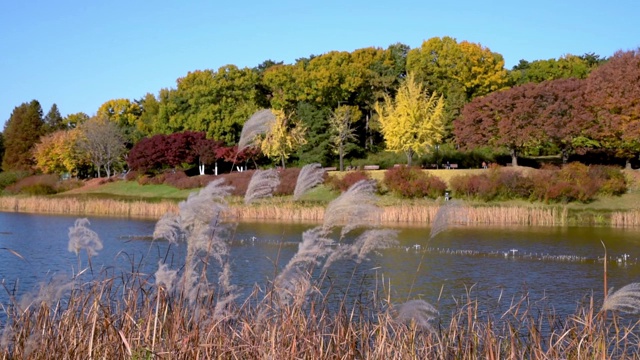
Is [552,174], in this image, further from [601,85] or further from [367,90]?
[367,90]

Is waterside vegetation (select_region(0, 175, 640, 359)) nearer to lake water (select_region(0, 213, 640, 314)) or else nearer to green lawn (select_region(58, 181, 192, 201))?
lake water (select_region(0, 213, 640, 314))

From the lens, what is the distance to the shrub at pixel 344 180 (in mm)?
42125

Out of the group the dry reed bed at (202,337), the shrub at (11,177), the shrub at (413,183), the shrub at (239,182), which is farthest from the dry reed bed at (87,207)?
the dry reed bed at (202,337)

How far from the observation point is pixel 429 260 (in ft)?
68.5

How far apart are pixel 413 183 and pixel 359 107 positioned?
2345 cm

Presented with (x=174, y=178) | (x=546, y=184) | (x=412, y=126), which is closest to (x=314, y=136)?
(x=412, y=126)

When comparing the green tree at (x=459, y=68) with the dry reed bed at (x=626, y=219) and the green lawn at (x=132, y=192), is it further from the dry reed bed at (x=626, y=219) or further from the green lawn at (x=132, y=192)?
the dry reed bed at (x=626, y=219)

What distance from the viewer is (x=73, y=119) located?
247 feet

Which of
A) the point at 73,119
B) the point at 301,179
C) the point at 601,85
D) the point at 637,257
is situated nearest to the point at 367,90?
the point at 601,85

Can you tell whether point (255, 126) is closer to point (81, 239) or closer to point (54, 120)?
point (81, 239)

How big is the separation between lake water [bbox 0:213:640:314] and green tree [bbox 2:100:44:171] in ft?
128

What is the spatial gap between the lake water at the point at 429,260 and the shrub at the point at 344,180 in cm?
1187

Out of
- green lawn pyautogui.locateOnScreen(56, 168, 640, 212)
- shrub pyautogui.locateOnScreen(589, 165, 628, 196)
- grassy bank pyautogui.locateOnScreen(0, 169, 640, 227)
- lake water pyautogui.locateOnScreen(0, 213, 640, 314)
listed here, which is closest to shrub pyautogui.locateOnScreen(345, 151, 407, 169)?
green lawn pyautogui.locateOnScreen(56, 168, 640, 212)

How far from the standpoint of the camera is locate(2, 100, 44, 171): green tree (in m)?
68.2
